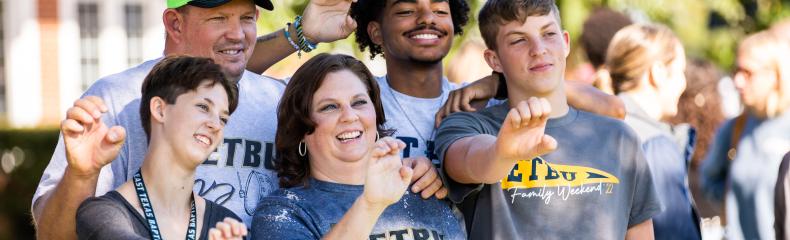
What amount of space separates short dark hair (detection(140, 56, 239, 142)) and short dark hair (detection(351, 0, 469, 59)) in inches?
48.5

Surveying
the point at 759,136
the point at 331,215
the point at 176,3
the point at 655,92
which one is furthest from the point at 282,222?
the point at 759,136

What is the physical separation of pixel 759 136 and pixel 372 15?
2956mm

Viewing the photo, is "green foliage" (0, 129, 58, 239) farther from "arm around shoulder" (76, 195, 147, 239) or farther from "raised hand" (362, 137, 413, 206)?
"raised hand" (362, 137, 413, 206)

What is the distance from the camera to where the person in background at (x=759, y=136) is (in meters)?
6.78

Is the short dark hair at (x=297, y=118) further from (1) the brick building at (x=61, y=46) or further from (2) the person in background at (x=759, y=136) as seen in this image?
(1) the brick building at (x=61, y=46)

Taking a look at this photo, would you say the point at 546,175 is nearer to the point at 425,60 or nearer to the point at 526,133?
the point at 526,133

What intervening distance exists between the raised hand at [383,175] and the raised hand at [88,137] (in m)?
0.72

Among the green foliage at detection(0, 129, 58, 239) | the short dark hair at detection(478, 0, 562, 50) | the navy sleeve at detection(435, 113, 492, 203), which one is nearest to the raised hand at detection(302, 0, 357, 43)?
the short dark hair at detection(478, 0, 562, 50)

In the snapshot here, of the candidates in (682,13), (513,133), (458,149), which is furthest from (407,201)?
(682,13)

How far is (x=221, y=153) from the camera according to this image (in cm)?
419

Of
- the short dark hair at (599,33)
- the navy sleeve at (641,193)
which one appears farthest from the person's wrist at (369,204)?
the short dark hair at (599,33)

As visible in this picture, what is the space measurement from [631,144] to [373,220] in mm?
1219

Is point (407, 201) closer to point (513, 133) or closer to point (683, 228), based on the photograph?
point (513, 133)

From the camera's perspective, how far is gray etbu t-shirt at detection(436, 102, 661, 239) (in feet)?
13.8
